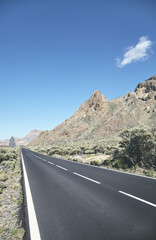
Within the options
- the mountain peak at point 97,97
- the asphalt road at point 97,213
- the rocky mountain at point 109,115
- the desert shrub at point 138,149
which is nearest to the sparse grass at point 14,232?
the asphalt road at point 97,213

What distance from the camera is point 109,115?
81188 mm

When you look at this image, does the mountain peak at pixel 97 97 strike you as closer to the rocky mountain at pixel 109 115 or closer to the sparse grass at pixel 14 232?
the rocky mountain at pixel 109 115

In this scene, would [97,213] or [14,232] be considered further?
[97,213]

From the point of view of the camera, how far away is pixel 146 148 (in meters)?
12.0

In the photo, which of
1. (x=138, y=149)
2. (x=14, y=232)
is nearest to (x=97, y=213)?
(x=14, y=232)

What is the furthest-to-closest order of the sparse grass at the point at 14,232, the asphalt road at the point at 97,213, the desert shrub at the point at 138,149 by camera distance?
1. the desert shrub at the point at 138,149
2. the sparse grass at the point at 14,232
3. the asphalt road at the point at 97,213

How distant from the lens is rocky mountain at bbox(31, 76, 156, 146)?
235 feet

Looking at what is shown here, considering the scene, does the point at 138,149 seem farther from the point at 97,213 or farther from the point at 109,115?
the point at 109,115

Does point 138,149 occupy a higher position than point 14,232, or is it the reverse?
point 138,149

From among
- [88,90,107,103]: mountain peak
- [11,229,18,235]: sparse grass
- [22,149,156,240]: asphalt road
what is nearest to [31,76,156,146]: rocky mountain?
[88,90,107,103]: mountain peak

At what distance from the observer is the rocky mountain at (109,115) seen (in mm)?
71562

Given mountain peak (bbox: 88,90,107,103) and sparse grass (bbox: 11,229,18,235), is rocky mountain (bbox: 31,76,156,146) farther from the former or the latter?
sparse grass (bbox: 11,229,18,235)

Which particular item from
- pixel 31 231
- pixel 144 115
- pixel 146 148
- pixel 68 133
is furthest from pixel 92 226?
pixel 68 133

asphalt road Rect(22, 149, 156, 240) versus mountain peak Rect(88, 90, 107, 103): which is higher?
mountain peak Rect(88, 90, 107, 103)
